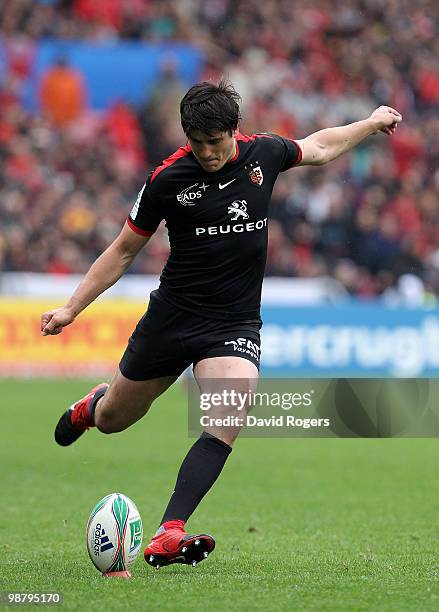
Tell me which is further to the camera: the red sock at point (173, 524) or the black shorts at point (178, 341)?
the black shorts at point (178, 341)

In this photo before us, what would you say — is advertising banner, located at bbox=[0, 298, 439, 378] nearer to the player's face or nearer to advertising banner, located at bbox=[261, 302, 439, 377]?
advertising banner, located at bbox=[261, 302, 439, 377]

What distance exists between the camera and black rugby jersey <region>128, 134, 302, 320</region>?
630 centimetres

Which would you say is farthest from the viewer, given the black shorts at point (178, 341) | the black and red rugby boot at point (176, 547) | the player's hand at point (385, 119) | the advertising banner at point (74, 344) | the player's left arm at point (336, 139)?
the advertising banner at point (74, 344)

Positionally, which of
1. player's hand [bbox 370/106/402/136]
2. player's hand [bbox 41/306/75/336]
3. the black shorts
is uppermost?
player's hand [bbox 370/106/402/136]

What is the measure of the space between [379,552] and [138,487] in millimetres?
3058

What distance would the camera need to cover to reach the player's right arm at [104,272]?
6488 millimetres

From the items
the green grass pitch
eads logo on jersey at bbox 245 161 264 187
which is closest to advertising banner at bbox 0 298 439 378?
the green grass pitch

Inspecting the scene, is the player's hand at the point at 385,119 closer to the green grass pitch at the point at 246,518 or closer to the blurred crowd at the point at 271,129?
the green grass pitch at the point at 246,518

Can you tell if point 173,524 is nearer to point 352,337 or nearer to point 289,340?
point 289,340

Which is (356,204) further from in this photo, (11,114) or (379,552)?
(379,552)

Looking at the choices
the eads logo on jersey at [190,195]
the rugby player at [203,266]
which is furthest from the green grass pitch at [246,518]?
the eads logo on jersey at [190,195]

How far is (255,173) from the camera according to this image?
6.44 meters

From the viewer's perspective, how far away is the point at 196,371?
Answer: 645cm

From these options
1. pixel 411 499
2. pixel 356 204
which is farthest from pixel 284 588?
pixel 356 204
